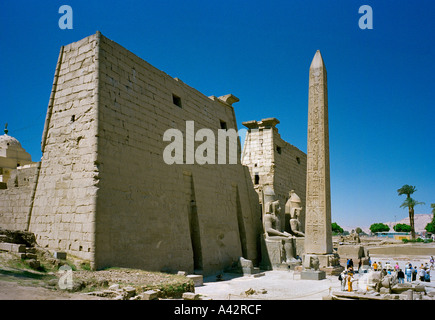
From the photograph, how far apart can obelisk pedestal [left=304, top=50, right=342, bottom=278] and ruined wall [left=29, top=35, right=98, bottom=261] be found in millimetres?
5961

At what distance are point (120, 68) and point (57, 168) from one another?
2.75 m

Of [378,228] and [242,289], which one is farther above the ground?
[378,228]

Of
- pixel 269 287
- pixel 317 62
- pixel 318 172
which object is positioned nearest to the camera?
pixel 269 287

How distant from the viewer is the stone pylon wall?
7.78 m

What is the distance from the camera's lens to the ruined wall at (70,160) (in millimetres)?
7660

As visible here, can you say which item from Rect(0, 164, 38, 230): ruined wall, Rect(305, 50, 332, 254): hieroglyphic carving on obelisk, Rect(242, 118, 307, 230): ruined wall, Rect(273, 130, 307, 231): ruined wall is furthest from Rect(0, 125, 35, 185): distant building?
Rect(305, 50, 332, 254): hieroglyphic carving on obelisk

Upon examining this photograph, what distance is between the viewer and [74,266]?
7.03 meters

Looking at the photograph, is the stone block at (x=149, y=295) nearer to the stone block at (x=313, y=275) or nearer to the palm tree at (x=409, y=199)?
the stone block at (x=313, y=275)

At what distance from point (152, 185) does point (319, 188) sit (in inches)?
181

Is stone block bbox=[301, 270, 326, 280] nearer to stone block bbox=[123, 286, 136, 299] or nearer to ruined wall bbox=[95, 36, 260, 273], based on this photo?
ruined wall bbox=[95, 36, 260, 273]

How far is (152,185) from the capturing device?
9414mm

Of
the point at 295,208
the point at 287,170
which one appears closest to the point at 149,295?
the point at 295,208

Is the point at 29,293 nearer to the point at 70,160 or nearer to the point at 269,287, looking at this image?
the point at 70,160
